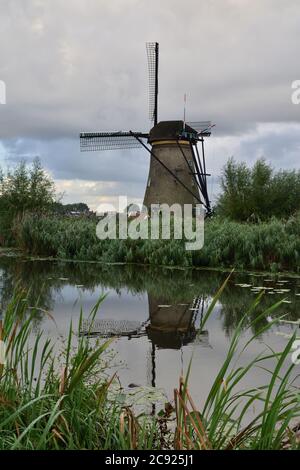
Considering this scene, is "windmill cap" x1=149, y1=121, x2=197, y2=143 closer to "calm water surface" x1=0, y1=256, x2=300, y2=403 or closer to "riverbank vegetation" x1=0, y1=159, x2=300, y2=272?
"riverbank vegetation" x1=0, y1=159, x2=300, y2=272

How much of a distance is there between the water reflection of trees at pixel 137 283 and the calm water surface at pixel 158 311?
0.6 inches

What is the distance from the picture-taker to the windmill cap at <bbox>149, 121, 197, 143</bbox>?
890 inches

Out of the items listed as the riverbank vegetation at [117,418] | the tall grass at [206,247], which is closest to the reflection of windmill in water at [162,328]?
the riverbank vegetation at [117,418]

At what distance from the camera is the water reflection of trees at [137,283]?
791 centimetres

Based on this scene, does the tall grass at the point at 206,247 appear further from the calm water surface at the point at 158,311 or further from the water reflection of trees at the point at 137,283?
the calm water surface at the point at 158,311

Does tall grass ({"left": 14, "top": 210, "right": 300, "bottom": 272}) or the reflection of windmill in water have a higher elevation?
tall grass ({"left": 14, "top": 210, "right": 300, "bottom": 272})

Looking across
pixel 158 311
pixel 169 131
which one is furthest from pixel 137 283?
pixel 169 131

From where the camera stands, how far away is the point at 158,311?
762 cm

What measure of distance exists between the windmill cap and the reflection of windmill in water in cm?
1553

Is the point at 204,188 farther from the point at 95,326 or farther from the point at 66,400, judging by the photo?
the point at 66,400

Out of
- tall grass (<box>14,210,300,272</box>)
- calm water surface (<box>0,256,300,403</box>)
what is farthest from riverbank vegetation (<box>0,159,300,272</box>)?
calm water surface (<box>0,256,300,403</box>)

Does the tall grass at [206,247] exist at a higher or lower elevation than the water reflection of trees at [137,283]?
higher
